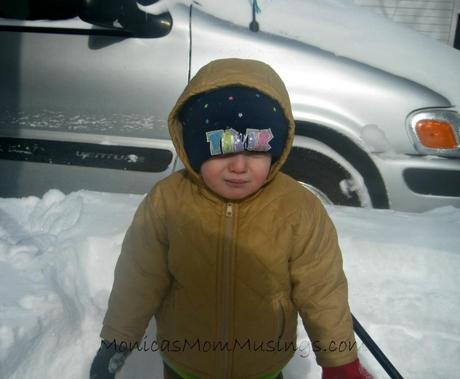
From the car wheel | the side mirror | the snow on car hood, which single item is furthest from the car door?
the car wheel

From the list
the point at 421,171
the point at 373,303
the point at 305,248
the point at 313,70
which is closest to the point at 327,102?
the point at 313,70

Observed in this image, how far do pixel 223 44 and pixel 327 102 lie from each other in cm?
65

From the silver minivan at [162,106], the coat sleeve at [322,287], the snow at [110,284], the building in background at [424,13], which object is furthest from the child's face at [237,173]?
the building in background at [424,13]

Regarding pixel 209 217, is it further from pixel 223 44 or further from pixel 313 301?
pixel 223 44

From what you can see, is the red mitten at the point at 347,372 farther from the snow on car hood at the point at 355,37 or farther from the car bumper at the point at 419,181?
the snow on car hood at the point at 355,37

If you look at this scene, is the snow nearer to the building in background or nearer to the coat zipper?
→ the coat zipper

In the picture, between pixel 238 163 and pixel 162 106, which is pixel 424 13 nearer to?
pixel 162 106

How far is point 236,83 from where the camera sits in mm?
1201

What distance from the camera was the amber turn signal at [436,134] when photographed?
2.38 m

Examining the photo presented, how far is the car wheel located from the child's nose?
1.38 meters

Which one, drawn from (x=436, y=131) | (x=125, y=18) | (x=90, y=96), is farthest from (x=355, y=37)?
(x=90, y=96)

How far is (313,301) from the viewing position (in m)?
1.29

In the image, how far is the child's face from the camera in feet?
4.01

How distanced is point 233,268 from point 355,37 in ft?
6.05
